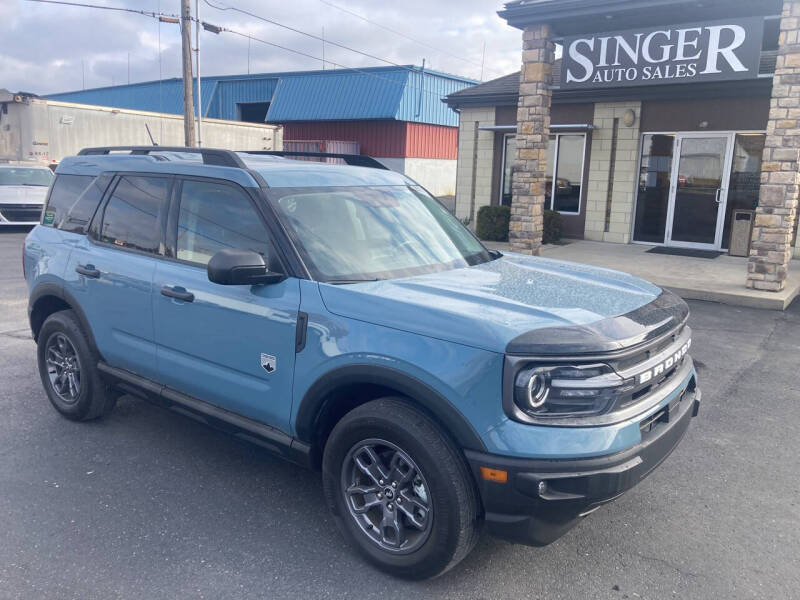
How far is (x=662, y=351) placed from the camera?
3207 millimetres

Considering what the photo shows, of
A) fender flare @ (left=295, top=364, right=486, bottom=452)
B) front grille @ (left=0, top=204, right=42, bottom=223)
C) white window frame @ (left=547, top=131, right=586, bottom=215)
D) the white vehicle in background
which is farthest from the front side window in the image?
front grille @ (left=0, top=204, right=42, bottom=223)

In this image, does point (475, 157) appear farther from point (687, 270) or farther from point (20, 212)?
point (20, 212)

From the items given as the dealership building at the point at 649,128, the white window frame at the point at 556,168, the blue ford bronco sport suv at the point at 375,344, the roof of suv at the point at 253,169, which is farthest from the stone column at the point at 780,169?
the roof of suv at the point at 253,169

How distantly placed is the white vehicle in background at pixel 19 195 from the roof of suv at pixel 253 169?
13.7m

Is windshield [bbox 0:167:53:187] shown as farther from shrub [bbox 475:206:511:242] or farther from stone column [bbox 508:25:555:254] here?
stone column [bbox 508:25:555:254]

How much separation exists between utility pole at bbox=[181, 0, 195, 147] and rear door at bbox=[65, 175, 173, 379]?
17.5 meters

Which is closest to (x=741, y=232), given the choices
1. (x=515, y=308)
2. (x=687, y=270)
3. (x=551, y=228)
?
(x=687, y=270)

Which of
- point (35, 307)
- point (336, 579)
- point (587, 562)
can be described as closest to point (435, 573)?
point (336, 579)

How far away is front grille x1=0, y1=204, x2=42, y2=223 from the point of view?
16.6 m

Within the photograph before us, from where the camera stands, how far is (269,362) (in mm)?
3475

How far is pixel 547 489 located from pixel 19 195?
17.5 m

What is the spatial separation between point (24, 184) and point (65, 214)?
1387 cm

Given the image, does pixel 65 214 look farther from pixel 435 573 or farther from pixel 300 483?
pixel 435 573

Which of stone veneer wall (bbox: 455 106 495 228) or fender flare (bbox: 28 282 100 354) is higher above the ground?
stone veneer wall (bbox: 455 106 495 228)
